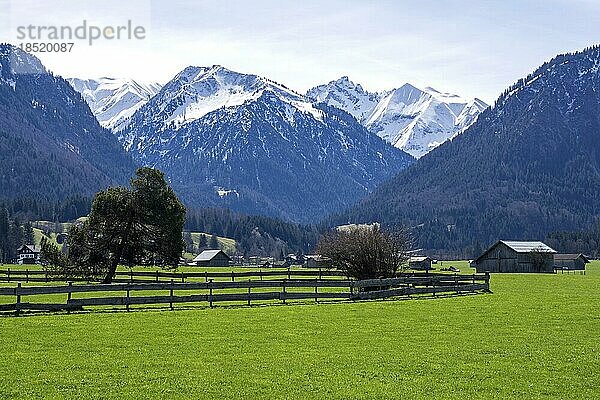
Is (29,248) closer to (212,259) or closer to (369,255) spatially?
(212,259)

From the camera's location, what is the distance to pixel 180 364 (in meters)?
21.7

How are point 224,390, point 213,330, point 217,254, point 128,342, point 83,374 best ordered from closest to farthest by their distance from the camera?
point 224,390
point 83,374
point 128,342
point 213,330
point 217,254

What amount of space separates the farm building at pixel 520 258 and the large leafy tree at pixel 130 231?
6906cm

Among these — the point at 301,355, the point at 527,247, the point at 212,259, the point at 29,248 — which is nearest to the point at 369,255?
the point at 301,355

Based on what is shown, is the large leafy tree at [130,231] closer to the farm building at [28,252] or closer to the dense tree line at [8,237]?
the dense tree line at [8,237]

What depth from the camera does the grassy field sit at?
1855cm

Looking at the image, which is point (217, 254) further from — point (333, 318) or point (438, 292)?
point (333, 318)

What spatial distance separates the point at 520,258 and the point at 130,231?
72868 millimetres

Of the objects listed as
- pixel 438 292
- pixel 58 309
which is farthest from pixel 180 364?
pixel 438 292

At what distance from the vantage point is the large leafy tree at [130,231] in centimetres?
6112

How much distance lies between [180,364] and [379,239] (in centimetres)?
3747

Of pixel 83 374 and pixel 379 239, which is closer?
pixel 83 374

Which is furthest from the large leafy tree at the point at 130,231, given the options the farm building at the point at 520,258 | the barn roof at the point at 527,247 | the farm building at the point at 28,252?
the farm building at the point at 28,252

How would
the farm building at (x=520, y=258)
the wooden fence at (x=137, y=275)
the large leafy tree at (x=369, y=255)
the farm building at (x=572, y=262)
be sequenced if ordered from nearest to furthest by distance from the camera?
the large leafy tree at (x=369, y=255) → the wooden fence at (x=137, y=275) → the farm building at (x=520, y=258) → the farm building at (x=572, y=262)
